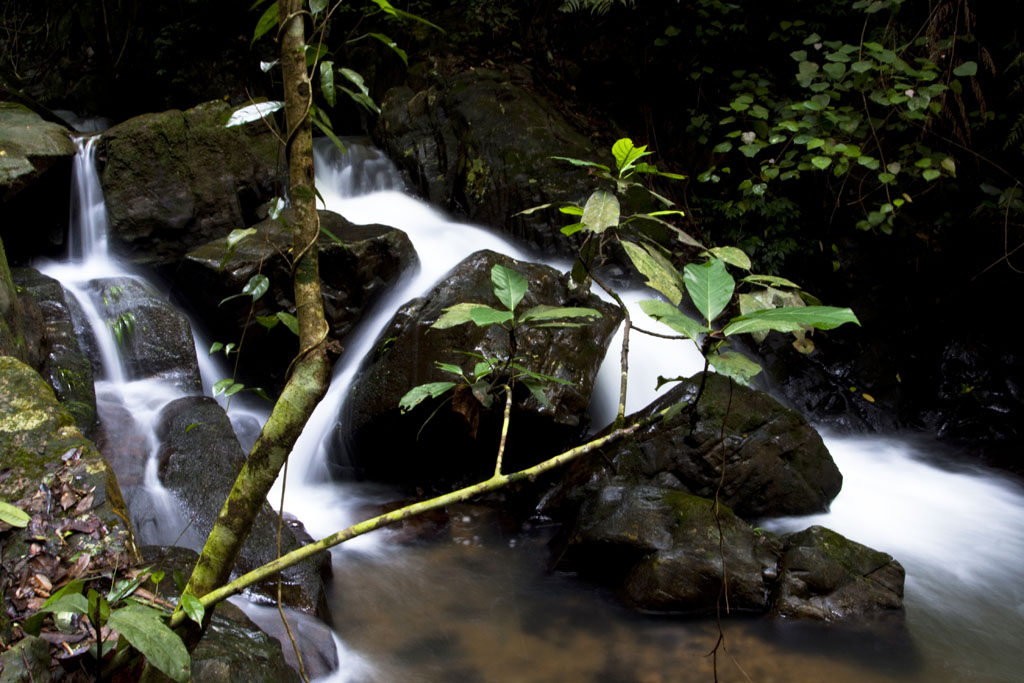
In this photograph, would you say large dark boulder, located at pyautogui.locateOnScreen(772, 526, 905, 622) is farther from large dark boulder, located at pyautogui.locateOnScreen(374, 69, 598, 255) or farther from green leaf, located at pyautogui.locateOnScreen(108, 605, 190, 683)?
large dark boulder, located at pyautogui.locateOnScreen(374, 69, 598, 255)

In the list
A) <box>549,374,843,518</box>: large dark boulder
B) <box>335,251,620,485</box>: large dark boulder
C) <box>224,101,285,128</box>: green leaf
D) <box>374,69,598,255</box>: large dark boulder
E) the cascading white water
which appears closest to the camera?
<box>224,101,285,128</box>: green leaf

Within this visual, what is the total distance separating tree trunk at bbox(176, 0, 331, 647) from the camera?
118 cm

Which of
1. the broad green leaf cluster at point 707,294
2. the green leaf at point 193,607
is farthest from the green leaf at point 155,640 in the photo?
the broad green leaf cluster at point 707,294

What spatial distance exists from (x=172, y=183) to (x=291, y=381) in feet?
17.7

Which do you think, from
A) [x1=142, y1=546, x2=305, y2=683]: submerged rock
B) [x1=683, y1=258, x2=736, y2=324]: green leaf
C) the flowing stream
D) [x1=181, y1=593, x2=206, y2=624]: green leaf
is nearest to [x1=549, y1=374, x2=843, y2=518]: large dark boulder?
the flowing stream

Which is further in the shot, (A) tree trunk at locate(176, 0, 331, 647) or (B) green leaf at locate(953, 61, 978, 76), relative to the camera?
(B) green leaf at locate(953, 61, 978, 76)

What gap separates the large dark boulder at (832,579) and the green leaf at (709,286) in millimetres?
2501

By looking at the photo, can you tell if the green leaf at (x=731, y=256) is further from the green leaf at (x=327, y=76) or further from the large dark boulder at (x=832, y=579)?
the large dark boulder at (x=832, y=579)

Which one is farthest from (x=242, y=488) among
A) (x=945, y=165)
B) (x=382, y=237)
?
(x=945, y=165)

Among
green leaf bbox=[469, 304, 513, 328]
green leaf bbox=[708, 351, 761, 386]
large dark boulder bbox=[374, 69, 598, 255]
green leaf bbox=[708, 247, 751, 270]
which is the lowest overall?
green leaf bbox=[708, 351, 761, 386]

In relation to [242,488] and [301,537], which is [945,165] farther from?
[242,488]

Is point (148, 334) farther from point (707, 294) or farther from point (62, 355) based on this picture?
point (707, 294)

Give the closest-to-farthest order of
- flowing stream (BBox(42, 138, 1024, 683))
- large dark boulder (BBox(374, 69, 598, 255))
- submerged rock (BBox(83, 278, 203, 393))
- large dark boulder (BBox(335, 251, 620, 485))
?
flowing stream (BBox(42, 138, 1024, 683))
large dark boulder (BBox(335, 251, 620, 485))
submerged rock (BBox(83, 278, 203, 393))
large dark boulder (BBox(374, 69, 598, 255))

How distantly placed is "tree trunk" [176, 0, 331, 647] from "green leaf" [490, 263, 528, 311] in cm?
44
